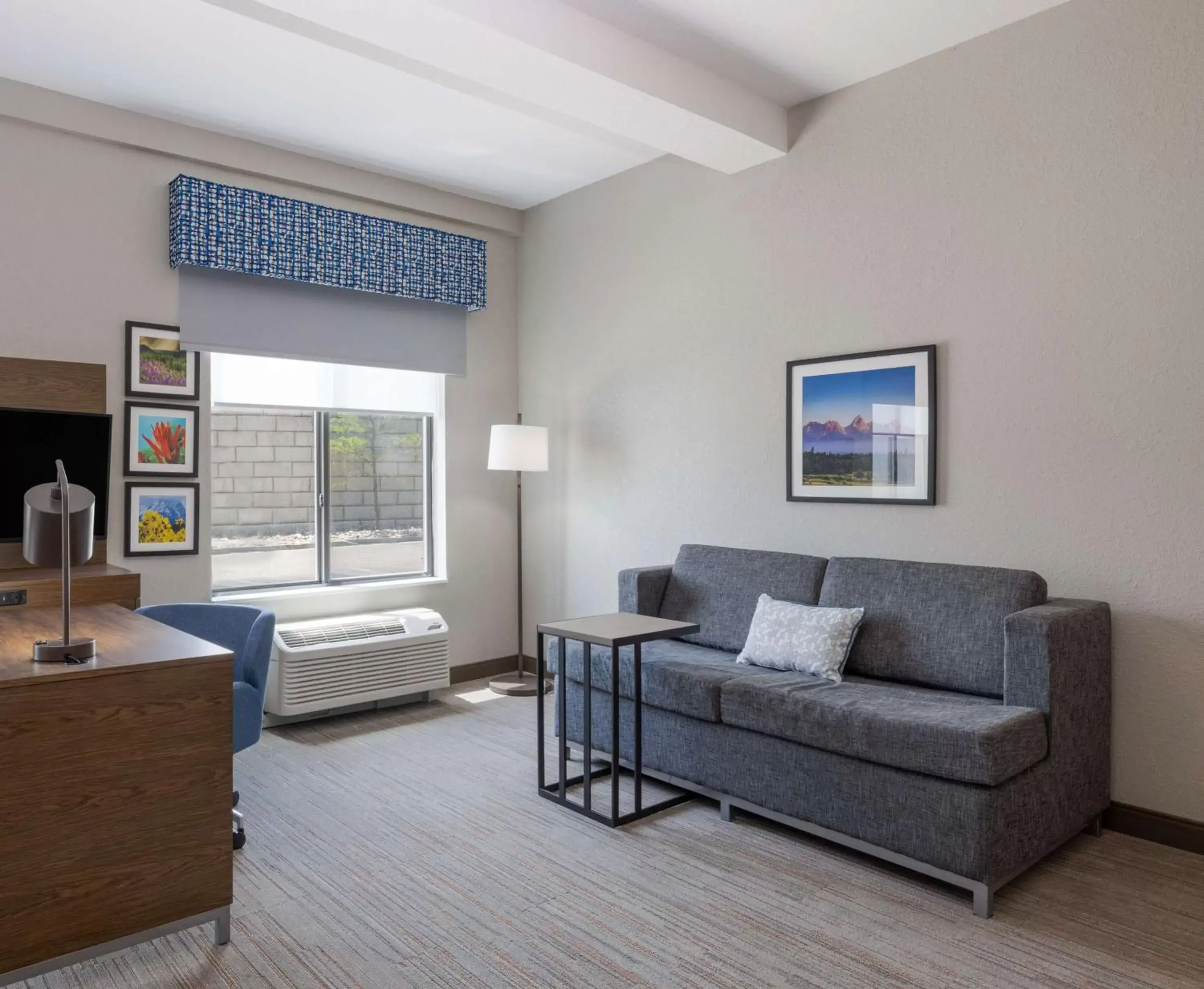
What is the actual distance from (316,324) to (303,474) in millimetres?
839

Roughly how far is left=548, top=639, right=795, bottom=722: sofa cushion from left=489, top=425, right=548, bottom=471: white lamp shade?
1379 mm

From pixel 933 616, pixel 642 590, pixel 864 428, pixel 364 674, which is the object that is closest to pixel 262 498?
pixel 364 674

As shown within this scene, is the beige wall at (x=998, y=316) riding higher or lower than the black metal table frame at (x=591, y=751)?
higher

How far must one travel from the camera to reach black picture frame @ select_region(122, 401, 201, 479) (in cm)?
423

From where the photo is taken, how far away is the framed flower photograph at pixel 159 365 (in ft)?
13.9

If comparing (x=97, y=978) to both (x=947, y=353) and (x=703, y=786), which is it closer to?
(x=703, y=786)

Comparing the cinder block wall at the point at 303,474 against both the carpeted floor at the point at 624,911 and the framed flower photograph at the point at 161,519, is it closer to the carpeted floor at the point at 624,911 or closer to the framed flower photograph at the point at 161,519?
the framed flower photograph at the point at 161,519

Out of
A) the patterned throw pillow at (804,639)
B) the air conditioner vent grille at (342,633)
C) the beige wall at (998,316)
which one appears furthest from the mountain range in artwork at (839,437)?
the air conditioner vent grille at (342,633)

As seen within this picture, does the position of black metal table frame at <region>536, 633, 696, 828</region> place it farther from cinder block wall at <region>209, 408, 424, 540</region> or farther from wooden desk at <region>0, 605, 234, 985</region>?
cinder block wall at <region>209, 408, 424, 540</region>

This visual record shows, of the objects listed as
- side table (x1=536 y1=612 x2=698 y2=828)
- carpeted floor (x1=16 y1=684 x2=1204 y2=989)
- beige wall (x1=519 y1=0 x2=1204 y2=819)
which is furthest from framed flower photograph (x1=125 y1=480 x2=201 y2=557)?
beige wall (x1=519 y1=0 x2=1204 y2=819)

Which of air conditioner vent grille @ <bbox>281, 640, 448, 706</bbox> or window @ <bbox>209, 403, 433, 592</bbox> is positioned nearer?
air conditioner vent grille @ <bbox>281, 640, 448, 706</bbox>

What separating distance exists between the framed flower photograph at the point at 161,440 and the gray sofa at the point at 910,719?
2080 millimetres

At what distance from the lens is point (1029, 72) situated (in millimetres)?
3371

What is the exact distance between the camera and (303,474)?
502cm
